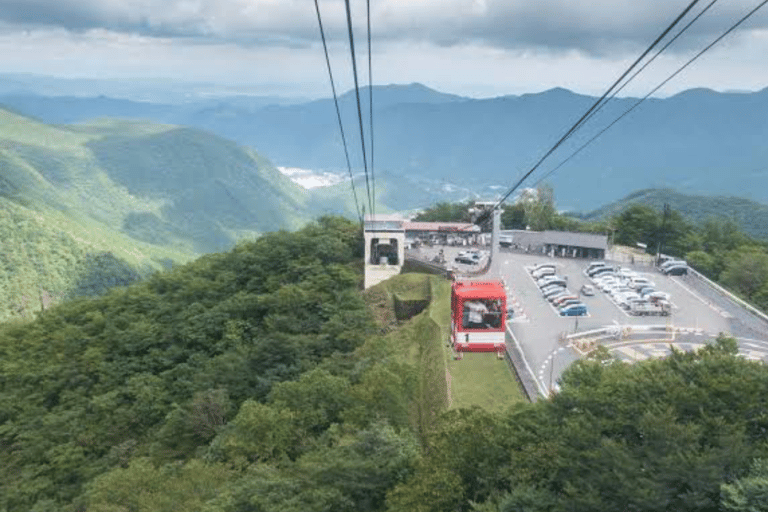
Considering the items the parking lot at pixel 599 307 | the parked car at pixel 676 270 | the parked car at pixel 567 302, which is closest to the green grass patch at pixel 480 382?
the parking lot at pixel 599 307

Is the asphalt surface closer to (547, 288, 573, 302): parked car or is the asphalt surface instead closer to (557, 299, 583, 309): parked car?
(547, 288, 573, 302): parked car

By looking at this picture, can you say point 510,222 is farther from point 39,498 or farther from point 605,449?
point 605,449

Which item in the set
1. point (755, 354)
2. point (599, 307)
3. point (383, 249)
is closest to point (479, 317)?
point (599, 307)

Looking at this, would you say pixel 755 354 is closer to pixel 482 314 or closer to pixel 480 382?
pixel 482 314

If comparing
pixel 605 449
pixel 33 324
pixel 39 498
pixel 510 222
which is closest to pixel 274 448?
pixel 605 449

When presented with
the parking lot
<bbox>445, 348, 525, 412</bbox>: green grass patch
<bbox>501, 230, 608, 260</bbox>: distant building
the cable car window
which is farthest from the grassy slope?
<bbox>501, 230, 608, 260</bbox>: distant building

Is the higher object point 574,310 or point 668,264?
point 574,310
